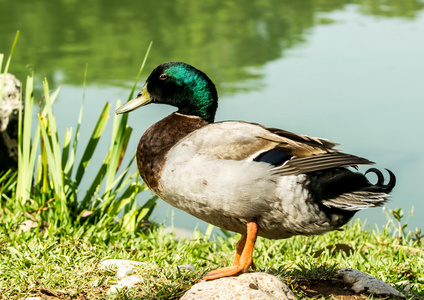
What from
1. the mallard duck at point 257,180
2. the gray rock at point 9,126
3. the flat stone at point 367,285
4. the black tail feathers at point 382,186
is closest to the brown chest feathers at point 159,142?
the mallard duck at point 257,180

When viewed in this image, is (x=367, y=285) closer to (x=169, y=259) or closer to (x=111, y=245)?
(x=169, y=259)

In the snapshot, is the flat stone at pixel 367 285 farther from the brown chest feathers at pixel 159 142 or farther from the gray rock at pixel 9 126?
the gray rock at pixel 9 126

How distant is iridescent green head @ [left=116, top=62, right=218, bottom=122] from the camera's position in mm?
3156

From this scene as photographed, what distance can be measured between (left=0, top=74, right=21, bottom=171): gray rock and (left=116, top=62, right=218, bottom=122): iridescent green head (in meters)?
1.97

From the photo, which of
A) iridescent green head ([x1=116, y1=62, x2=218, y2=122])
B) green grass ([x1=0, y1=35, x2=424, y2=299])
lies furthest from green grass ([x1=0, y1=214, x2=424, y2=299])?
iridescent green head ([x1=116, y1=62, x2=218, y2=122])

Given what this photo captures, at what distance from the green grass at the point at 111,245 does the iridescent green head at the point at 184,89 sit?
2.82 ft

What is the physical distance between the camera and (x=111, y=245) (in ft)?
13.1

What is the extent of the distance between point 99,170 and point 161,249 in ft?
2.66

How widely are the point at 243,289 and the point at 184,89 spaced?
1098mm

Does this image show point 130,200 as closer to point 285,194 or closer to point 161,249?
point 161,249

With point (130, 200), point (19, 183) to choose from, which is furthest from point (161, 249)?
point (19, 183)

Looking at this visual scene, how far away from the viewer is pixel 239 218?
281cm

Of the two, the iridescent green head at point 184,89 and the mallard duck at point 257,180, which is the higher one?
the iridescent green head at point 184,89

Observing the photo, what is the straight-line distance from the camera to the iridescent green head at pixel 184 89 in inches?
124
